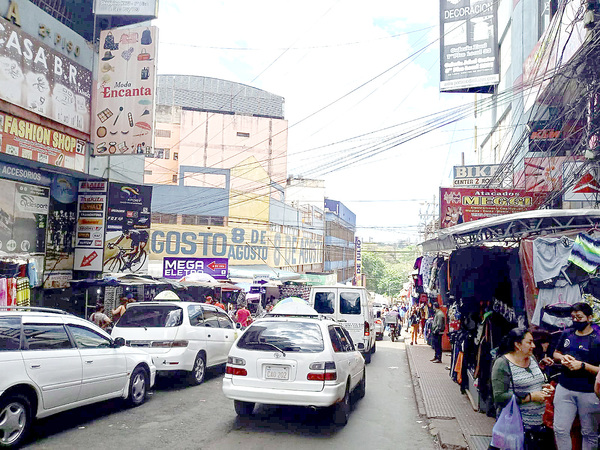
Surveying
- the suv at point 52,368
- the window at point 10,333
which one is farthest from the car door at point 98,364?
the window at point 10,333

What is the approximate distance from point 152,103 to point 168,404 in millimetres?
8836

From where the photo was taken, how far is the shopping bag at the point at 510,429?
15.5ft

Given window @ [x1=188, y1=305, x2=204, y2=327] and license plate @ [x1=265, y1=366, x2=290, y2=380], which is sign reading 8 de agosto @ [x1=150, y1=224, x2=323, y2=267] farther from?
license plate @ [x1=265, y1=366, x2=290, y2=380]

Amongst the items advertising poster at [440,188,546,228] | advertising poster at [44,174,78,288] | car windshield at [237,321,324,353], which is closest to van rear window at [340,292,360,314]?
advertising poster at [440,188,546,228]

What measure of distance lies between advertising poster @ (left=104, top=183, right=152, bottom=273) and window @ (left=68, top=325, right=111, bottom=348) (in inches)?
333

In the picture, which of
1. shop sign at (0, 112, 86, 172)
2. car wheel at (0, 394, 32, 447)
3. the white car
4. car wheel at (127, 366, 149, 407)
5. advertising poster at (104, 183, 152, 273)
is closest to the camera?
car wheel at (0, 394, 32, 447)

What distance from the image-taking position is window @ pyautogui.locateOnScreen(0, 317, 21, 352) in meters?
6.26

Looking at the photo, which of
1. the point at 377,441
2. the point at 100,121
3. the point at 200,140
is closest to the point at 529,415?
the point at 377,441

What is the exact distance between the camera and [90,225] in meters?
16.0

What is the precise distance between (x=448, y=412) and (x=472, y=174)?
14.5 m

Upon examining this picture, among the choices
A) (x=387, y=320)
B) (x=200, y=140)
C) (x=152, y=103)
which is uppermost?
(x=200, y=140)

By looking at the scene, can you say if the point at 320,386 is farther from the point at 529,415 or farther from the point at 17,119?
the point at 17,119

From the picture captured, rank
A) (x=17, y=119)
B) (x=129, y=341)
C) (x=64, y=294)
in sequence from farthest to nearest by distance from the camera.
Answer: (x=64, y=294), (x=17, y=119), (x=129, y=341)

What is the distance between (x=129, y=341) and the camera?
400 inches
